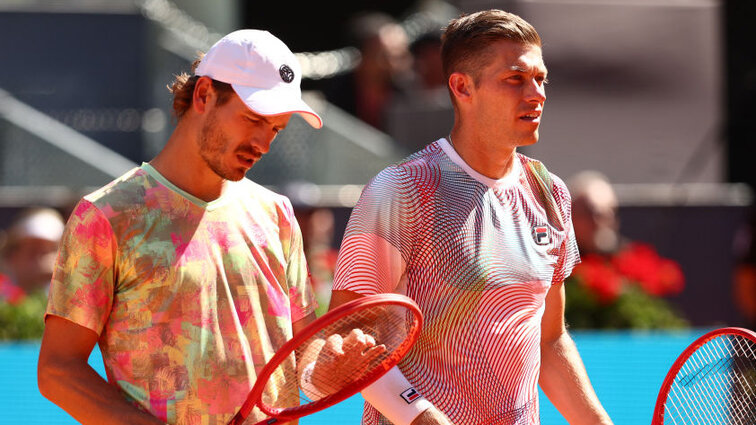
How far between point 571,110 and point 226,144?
688 cm

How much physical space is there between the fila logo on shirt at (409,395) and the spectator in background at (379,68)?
7.76 meters

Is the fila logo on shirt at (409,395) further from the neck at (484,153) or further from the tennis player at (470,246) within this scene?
the neck at (484,153)

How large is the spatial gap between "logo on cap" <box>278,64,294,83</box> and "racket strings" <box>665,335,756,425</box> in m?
1.45

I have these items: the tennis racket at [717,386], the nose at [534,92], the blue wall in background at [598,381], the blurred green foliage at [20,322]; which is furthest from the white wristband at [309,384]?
the blurred green foliage at [20,322]

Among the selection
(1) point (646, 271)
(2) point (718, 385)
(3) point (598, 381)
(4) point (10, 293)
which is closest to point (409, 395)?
(2) point (718, 385)

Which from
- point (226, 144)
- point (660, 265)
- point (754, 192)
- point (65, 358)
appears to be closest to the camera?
point (65, 358)

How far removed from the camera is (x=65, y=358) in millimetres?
2955

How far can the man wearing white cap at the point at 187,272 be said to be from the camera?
2.97 metres

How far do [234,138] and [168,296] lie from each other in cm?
43

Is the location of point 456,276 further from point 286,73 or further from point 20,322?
point 20,322

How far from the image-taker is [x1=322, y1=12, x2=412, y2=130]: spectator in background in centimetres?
1081

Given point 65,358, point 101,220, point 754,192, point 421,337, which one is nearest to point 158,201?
point 101,220

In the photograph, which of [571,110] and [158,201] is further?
[571,110]

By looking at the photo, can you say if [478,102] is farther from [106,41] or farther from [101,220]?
[106,41]
